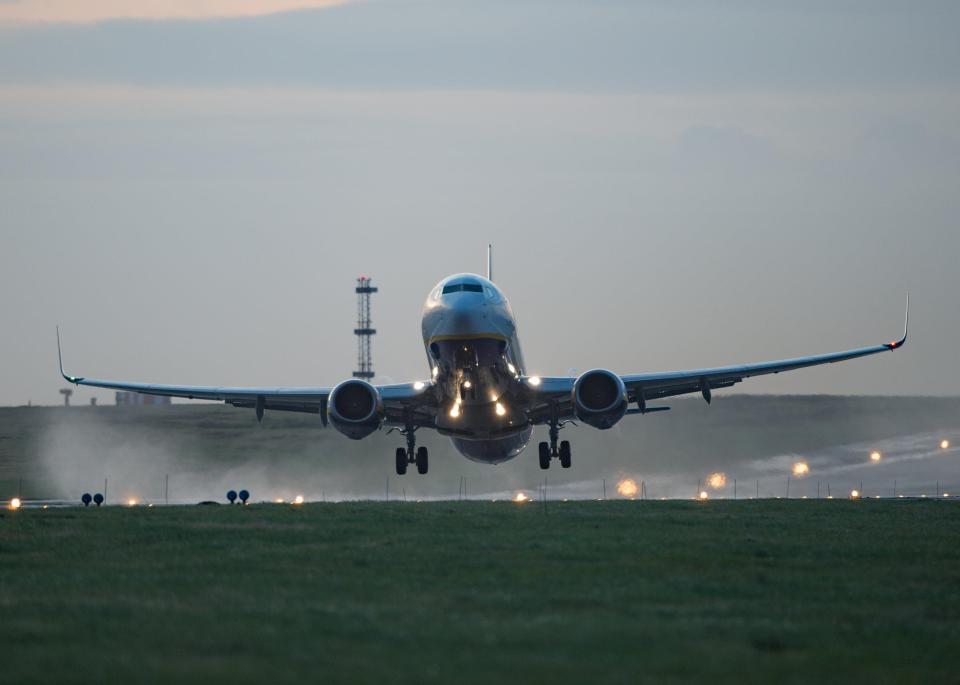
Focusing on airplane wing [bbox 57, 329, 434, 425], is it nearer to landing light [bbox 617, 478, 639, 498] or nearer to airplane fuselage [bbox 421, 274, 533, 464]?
airplane fuselage [bbox 421, 274, 533, 464]

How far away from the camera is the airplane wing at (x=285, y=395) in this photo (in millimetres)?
47219

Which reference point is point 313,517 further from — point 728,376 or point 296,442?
point 296,442

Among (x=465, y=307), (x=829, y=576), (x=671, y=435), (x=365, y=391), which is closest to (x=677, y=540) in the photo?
(x=829, y=576)

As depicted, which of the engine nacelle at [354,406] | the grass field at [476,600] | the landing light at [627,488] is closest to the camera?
the grass field at [476,600]

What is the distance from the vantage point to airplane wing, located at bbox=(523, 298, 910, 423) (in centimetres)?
4744

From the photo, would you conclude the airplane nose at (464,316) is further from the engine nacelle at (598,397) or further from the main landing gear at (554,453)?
the main landing gear at (554,453)

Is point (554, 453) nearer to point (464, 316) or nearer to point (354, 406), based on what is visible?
point (354, 406)

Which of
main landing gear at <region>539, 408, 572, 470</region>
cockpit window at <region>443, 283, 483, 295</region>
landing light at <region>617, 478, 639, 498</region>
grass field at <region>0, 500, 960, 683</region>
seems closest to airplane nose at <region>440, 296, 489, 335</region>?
cockpit window at <region>443, 283, 483, 295</region>

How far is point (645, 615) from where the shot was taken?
61.1ft

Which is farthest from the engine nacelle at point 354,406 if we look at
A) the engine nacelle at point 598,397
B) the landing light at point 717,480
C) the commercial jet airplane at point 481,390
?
the landing light at point 717,480

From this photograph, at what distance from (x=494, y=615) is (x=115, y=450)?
285 feet

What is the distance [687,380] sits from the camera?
4994 centimetres

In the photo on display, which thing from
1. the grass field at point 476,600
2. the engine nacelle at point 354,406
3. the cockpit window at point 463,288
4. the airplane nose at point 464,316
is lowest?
the grass field at point 476,600

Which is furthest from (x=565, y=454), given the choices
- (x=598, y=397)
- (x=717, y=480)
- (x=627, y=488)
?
(x=717, y=480)
